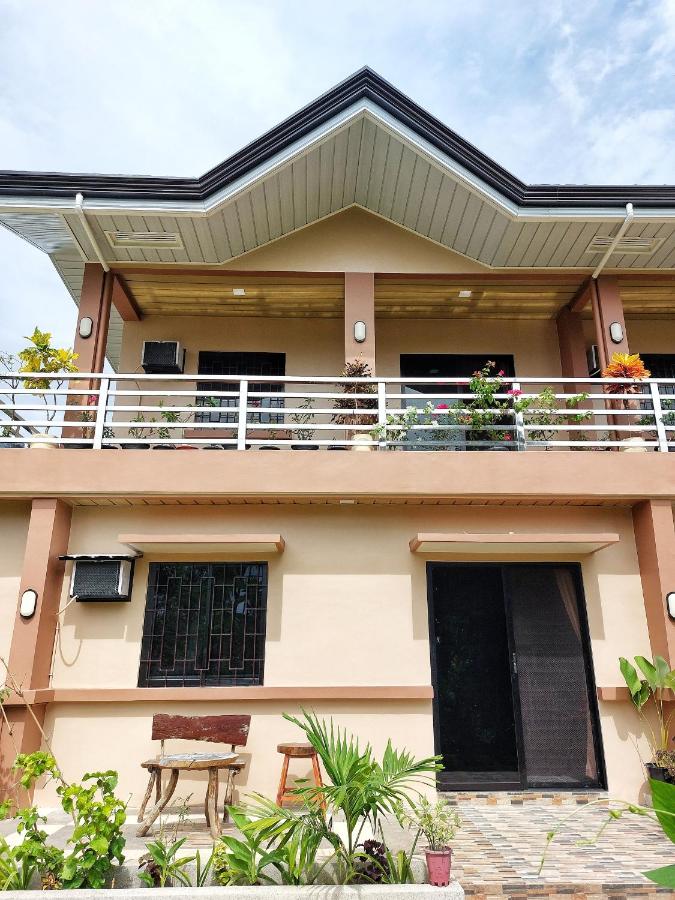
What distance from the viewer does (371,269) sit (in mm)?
8789

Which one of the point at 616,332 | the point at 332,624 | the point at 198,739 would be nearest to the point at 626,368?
the point at 616,332

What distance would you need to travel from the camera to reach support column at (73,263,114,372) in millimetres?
8359

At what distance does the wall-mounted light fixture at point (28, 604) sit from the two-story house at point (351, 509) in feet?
0.05

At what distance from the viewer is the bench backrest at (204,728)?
6.16 metres

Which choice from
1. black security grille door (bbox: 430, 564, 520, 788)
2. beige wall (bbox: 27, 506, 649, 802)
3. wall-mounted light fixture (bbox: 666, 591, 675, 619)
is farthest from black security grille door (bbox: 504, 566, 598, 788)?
wall-mounted light fixture (bbox: 666, 591, 675, 619)

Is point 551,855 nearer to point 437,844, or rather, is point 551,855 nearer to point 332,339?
point 437,844

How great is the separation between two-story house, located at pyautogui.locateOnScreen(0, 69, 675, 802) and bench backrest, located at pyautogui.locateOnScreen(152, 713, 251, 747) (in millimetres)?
530

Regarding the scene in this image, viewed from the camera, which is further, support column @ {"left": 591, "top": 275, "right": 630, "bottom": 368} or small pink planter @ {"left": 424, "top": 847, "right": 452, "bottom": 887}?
support column @ {"left": 591, "top": 275, "right": 630, "bottom": 368}

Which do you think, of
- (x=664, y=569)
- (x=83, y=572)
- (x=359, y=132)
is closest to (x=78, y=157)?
(x=359, y=132)

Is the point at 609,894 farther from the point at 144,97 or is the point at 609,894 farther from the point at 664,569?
the point at 144,97

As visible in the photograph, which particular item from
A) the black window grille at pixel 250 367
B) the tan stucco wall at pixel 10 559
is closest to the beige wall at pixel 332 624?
the tan stucco wall at pixel 10 559

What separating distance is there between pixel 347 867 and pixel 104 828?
1.36m

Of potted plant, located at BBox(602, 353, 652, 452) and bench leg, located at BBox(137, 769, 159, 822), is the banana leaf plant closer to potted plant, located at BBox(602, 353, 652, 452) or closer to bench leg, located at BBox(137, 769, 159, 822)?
potted plant, located at BBox(602, 353, 652, 452)

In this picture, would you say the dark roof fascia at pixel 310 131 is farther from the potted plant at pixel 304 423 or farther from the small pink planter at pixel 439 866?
the small pink planter at pixel 439 866
